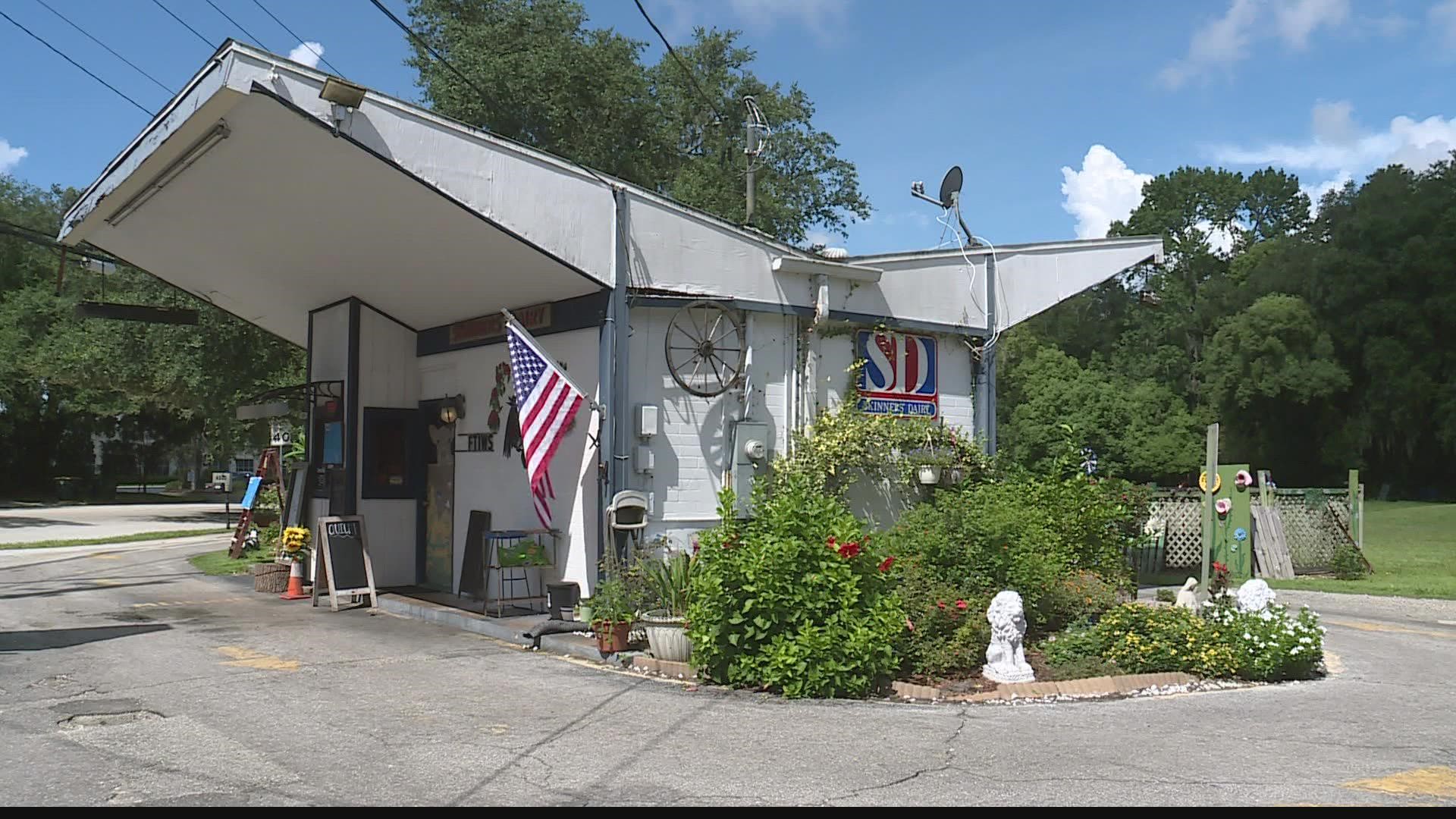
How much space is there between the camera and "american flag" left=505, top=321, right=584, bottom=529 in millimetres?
12062

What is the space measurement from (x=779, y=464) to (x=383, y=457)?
6094 mm

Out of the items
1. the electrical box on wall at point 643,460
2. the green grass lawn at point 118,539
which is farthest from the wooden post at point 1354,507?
the green grass lawn at point 118,539

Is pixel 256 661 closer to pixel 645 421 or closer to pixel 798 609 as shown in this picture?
pixel 645 421

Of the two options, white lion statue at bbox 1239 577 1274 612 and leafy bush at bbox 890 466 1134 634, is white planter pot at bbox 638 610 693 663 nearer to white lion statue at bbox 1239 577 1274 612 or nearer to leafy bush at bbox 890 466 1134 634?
leafy bush at bbox 890 466 1134 634

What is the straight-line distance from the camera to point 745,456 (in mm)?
13281

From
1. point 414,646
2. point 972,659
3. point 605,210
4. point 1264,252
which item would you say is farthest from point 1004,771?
point 1264,252

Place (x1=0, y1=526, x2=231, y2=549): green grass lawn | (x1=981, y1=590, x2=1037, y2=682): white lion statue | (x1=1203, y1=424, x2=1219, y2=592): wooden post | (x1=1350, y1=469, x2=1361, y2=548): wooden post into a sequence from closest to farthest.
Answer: (x1=981, y1=590, x2=1037, y2=682): white lion statue
(x1=1203, y1=424, x2=1219, y2=592): wooden post
(x1=1350, y1=469, x2=1361, y2=548): wooden post
(x1=0, y1=526, x2=231, y2=549): green grass lawn

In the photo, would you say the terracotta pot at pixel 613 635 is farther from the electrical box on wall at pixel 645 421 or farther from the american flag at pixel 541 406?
the electrical box on wall at pixel 645 421

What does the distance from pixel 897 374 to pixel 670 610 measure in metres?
5.42

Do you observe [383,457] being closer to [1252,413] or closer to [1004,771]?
[1004,771]

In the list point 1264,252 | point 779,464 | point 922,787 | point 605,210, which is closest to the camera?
point 922,787

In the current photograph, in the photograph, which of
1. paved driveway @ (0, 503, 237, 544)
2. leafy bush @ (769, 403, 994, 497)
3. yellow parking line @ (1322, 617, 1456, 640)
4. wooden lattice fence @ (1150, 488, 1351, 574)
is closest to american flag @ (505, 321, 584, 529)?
leafy bush @ (769, 403, 994, 497)

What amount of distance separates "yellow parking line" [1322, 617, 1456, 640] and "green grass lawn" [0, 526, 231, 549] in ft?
84.4

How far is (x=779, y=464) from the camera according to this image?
44.0ft
